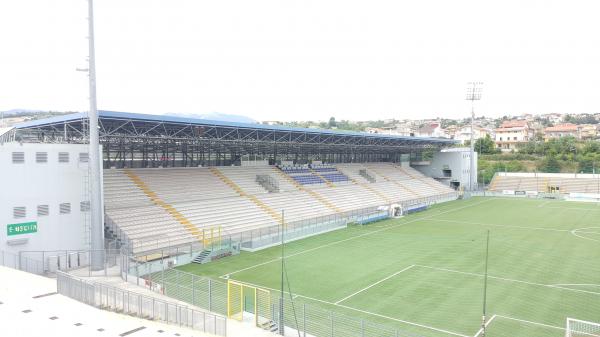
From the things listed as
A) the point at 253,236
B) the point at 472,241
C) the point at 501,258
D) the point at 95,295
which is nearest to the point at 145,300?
the point at 95,295

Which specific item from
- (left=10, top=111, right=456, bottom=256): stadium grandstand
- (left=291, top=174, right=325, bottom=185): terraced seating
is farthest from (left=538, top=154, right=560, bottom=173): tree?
(left=291, top=174, right=325, bottom=185): terraced seating

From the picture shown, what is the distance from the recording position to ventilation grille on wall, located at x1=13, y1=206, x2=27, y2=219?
20938mm

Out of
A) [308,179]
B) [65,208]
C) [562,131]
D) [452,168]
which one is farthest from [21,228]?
[562,131]

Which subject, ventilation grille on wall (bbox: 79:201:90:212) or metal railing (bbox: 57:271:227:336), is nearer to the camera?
metal railing (bbox: 57:271:227:336)

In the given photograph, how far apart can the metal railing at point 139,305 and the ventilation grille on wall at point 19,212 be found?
23.8 ft

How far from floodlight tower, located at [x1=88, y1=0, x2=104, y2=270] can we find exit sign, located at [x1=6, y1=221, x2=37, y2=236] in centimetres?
266

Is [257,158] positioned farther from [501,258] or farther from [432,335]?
[432,335]

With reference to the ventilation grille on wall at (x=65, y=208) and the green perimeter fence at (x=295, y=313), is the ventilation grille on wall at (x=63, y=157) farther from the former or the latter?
the green perimeter fence at (x=295, y=313)

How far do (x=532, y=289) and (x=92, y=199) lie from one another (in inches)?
847

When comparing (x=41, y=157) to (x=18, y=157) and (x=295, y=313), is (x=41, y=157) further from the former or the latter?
(x=295, y=313)

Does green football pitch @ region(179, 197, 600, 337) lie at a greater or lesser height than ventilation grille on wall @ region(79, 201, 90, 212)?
lesser

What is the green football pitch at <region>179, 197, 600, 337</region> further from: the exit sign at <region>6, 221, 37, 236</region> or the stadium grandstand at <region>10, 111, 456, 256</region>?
the exit sign at <region>6, 221, 37, 236</region>

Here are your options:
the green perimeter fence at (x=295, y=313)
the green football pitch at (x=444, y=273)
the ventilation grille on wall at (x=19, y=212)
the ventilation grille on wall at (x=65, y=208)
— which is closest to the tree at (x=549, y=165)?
the green football pitch at (x=444, y=273)

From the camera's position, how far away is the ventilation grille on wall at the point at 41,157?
2177cm
